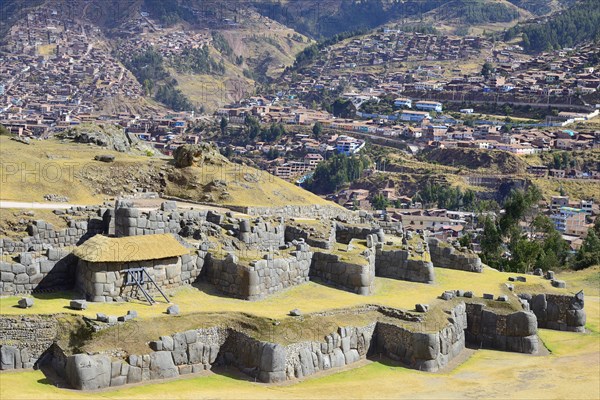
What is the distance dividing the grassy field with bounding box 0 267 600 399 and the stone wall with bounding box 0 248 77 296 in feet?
2.49

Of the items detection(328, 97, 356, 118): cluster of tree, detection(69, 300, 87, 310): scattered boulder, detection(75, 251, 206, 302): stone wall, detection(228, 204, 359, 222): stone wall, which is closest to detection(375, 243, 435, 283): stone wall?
detection(228, 204, 359, 222): stone wall

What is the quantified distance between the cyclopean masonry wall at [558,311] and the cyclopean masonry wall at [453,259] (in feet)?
14.7

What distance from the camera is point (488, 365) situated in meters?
31.9

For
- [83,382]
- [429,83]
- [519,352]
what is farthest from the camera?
[429,83]

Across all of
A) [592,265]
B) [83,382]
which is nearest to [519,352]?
[83,382]

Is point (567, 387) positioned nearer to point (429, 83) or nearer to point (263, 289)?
point (263, 289)

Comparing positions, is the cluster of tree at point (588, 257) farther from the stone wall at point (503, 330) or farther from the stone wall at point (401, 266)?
the stone wall at point (503, 330)

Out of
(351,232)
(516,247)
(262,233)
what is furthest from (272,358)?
(516,247)

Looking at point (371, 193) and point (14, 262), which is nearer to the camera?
point (14, 262)

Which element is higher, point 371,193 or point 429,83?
point 429,83

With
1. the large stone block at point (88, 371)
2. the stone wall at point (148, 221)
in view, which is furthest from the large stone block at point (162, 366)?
the stone wall at point (148, 221)

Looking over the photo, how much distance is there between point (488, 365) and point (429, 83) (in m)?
171

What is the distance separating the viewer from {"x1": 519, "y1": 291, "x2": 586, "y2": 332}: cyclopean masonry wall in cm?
3772

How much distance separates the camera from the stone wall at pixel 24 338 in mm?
26078
